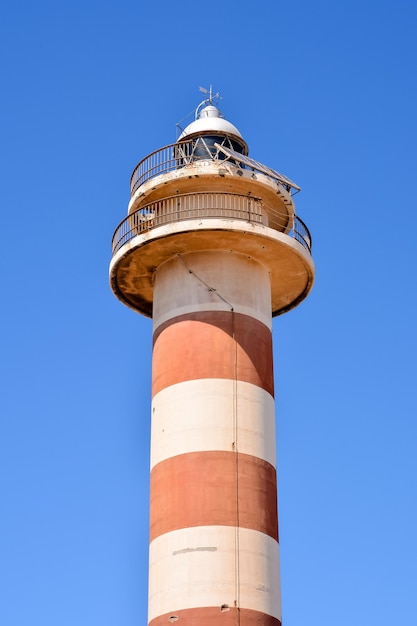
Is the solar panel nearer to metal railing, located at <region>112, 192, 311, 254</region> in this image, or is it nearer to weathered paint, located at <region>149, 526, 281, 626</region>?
metal railing, located at <region>112, 192, 311, 254</region>

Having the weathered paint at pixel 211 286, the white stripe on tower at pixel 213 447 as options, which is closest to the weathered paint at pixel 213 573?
the white stripe on tower at pixel 213 447

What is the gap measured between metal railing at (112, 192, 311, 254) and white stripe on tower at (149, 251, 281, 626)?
1029 mm

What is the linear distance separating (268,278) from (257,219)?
163 centimetres

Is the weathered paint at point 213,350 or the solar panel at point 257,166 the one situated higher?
the solar panel at point 257,166

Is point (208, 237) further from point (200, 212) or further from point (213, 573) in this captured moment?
point (213, 573)

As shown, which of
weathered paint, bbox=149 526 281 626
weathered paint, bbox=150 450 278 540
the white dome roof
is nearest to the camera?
weathered paint, bbox=149 526 281 626

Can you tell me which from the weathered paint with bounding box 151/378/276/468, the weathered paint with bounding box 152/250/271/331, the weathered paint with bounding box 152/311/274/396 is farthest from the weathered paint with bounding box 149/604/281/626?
the weathered paint with bounding box 152/250/271/331

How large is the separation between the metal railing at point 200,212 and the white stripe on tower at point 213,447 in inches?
40.5

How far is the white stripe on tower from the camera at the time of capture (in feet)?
84.3

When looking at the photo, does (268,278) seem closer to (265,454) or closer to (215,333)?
(215,333)

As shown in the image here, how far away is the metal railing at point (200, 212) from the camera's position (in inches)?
1145

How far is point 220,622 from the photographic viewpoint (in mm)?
25078

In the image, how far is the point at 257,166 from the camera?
29.9 metres

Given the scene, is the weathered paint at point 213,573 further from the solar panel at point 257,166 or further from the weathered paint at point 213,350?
the solar panel at point 257,166
